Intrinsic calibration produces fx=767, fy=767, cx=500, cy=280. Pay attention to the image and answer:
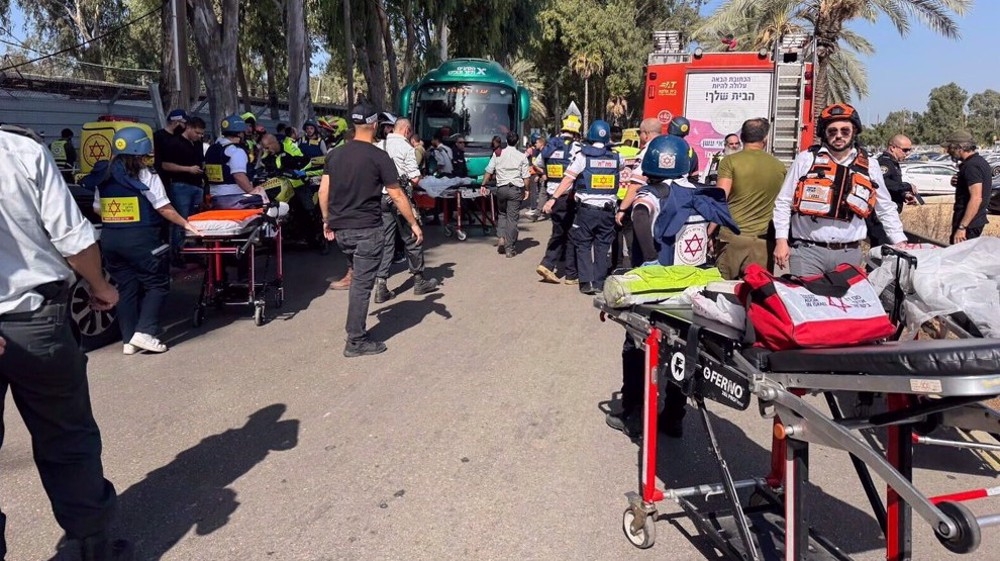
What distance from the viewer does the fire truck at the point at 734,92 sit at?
12.4 metres

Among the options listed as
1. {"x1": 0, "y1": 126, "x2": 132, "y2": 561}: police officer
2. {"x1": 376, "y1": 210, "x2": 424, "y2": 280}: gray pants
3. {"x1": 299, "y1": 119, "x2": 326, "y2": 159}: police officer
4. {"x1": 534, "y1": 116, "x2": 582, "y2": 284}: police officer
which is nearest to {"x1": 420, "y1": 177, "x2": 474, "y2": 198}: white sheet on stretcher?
{"x1": 299, "y1": 119, "x2": 326, "y2": 159}: police officer

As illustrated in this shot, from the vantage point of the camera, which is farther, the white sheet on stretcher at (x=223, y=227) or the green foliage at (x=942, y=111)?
the green foliage at (x=942, y=111)

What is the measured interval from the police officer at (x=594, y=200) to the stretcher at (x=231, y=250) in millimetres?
3174

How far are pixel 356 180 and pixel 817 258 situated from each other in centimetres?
359

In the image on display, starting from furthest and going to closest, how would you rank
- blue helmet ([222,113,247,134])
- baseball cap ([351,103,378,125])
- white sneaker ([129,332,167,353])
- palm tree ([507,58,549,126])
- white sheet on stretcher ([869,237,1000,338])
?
palm tree ([507,58,549,126]) < blue helmet ([222,113,247,134]) < baseball cap ([351,103,378,125]) < white sneaker ([129,332,167,353]) < white sheet on stretcher ([869,237,1000,338])

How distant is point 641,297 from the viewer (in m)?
3.39

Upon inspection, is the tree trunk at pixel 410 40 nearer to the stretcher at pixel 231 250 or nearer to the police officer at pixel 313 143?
the police officer at pixel 313 143

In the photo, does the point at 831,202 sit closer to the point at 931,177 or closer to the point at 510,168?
the point at 510,168

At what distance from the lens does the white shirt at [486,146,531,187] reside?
1159 cm

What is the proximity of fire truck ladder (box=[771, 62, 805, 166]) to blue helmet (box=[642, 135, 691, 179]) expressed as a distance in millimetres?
8352

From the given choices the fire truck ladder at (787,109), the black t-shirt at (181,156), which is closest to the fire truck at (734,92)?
the fire truck ladder at (787,109)

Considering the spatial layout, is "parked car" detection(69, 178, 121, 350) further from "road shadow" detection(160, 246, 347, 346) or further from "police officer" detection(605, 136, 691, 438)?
"police officer" detection(605, 136, 691, 438)

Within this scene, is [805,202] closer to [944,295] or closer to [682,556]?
[944,295]

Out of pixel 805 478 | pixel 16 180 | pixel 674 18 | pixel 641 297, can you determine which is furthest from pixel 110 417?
pixel 674 18
